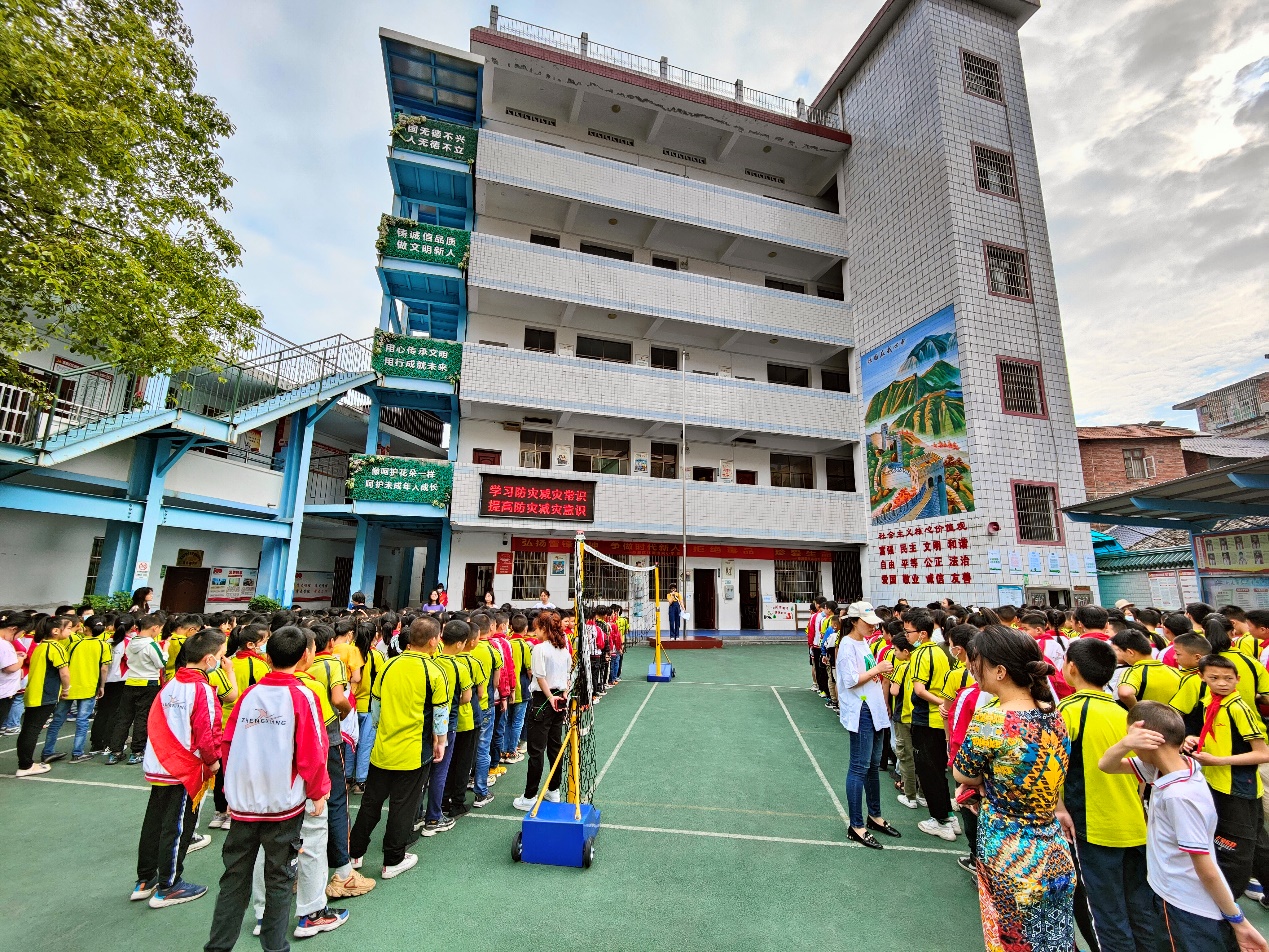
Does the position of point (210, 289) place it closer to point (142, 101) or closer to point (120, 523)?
point (142, 101)

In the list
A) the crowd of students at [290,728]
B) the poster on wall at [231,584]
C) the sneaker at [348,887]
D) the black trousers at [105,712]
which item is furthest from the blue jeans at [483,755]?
the poster on wall at [231,584]

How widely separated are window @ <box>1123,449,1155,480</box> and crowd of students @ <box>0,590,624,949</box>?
22825mm

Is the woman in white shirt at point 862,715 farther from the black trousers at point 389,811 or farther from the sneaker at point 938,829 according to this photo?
the black trousers at point 389,811

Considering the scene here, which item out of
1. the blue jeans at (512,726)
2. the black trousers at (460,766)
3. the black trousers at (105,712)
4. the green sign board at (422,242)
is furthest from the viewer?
the green sign board at (422,242)

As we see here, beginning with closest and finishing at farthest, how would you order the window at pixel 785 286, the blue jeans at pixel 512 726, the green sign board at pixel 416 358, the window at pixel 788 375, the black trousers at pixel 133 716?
the black trousers at pixel 133 716 < the blue jeans at pixel 512 726 < the green sign board at pixel 416 358 < the window at pixel 788 375 < the window at pixel 785 286

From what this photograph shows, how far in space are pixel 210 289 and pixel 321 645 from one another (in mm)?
6136

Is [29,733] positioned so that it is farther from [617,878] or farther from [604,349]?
[604,349]

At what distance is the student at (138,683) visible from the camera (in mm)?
5855

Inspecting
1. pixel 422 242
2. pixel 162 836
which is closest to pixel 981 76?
pixel 422 242

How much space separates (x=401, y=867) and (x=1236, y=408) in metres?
38.2

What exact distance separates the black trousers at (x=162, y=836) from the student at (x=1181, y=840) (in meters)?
5.23

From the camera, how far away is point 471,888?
147 inches

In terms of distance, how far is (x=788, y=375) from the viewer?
20.6 meters

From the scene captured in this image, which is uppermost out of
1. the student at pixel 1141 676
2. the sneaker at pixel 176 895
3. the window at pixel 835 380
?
the window at pixel 835 380
